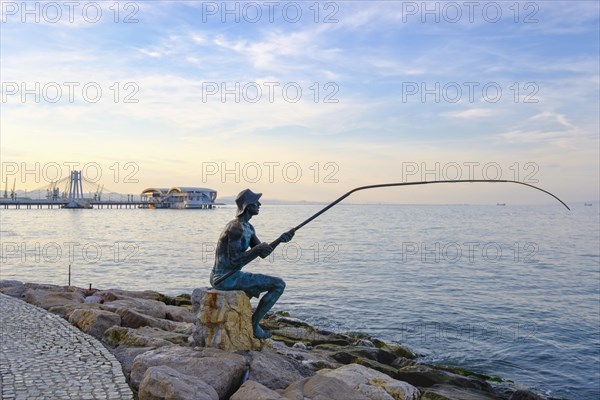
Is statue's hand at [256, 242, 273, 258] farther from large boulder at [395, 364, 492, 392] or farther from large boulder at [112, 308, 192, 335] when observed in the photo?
large boulder at [395, 364, 492, 392]

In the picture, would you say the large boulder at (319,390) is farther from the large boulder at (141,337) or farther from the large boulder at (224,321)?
the large boulder at (141,337)

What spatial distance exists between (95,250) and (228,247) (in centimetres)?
4037

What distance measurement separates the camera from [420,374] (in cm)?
1202

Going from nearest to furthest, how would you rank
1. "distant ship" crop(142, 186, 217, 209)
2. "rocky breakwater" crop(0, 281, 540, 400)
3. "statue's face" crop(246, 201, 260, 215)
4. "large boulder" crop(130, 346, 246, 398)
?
"rocky breakwater" crop(0, 281, 540, 400) → "large boulder" crop(130, 346, 246, 398) → "statue's face" crop(246, 201, 260, 215) → "distant ship" crop(142, 186, 217, 209)

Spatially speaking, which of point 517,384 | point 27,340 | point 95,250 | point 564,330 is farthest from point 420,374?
point 95,250

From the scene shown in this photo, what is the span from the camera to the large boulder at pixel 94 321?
1031 cm

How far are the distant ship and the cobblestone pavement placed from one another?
160m

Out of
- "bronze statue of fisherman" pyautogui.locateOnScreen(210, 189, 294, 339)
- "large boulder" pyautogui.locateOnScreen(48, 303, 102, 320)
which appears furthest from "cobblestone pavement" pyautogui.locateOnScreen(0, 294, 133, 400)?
"bronze statue of fisherman" pyautogui.locateOnScreen(210, 189, 294, 339)

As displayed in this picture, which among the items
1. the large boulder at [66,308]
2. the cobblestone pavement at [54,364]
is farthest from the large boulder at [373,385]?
the large boulder at [66,308]

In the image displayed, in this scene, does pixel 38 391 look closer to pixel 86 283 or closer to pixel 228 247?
pixel 228 247

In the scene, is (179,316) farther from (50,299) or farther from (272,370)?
(272,370)

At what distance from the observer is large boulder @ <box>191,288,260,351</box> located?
7715mm

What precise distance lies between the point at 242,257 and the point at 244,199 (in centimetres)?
83

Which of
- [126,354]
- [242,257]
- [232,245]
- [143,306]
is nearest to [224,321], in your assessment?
[242,257]
